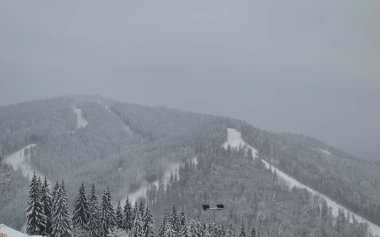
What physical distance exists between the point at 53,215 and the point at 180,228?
28903 millimetres

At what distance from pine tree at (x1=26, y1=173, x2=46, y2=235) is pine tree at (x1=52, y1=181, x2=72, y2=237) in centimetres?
263

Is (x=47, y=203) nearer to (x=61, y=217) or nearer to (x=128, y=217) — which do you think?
(x=61, y=217)

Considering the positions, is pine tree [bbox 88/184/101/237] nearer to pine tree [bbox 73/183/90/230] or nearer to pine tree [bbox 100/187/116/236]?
pine tree [bbox 73/183/90/230]

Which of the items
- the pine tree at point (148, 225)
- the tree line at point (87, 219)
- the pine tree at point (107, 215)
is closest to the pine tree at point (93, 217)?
the tree line at point (87, 219)

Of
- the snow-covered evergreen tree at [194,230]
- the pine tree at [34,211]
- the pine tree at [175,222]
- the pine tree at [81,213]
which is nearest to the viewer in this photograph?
the pine tree at [34,211]

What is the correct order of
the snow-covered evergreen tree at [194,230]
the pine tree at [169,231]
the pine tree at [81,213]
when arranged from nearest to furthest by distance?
the pine tree at [81,213], the pine tree at [169,231], the snow-covered evergreen tree at [194,230]

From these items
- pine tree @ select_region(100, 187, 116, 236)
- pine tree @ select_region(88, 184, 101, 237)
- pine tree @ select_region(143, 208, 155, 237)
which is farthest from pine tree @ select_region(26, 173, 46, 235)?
pine tree @ select_region(143, 208, 155, 237)

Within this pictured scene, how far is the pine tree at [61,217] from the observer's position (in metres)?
79.0

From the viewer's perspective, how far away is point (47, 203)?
80000 millimetres

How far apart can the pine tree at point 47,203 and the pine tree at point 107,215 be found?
1106 centimetres

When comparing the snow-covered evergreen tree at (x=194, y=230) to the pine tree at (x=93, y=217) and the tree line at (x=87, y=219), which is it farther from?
the pine tree at (x=93, y=217)

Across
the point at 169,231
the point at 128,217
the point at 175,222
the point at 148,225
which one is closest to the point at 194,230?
the point at 169,231

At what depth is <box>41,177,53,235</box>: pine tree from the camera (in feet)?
259

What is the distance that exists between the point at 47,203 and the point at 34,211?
3.86 metres
